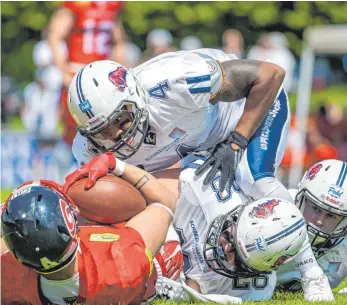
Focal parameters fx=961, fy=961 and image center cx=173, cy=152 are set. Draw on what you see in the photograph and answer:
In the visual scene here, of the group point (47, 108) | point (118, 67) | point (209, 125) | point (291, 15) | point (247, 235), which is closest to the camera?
point (247, 235)

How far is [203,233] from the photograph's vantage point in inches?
212

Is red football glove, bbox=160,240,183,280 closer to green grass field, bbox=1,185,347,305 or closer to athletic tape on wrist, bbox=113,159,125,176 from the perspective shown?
green grass field, bbox=1,185,347,305

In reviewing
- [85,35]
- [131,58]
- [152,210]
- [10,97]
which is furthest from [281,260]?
[10,97]

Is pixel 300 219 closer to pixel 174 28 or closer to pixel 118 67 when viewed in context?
pixel 118 67

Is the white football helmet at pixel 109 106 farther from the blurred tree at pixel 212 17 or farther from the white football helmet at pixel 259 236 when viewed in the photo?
the blurred tree at pixel 212 17

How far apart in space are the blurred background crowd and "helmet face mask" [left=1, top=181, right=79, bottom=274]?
5440mm

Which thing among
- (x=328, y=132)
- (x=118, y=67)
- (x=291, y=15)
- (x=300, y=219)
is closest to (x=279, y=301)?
(x=300, y=219)

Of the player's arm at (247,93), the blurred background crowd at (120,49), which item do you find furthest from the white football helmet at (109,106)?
the blurred background crowd at (120,49)

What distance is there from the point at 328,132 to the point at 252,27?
7.69 meters

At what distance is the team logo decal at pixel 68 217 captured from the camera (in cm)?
450

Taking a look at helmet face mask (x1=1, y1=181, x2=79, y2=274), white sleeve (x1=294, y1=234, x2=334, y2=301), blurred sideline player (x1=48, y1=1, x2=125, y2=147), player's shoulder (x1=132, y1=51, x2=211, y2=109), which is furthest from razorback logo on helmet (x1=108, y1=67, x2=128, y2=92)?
blurred sideline player (x1=48, y1=1, x2=125, y2=147)

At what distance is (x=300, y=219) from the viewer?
508cm

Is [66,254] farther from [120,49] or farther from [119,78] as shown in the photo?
[120,49]

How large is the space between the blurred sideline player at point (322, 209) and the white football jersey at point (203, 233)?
0.98ft
